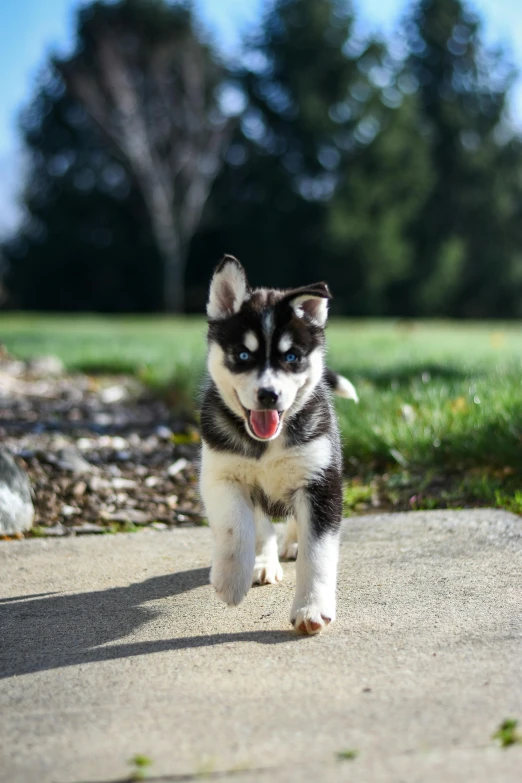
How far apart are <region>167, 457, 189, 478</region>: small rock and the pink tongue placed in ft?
8.90

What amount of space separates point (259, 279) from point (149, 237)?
4607mm

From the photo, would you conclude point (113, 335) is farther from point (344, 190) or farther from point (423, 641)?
point (344, 190)

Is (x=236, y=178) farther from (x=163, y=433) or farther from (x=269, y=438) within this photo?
(x=269, y=438)

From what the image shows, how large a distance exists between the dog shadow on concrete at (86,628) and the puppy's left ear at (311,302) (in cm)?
123

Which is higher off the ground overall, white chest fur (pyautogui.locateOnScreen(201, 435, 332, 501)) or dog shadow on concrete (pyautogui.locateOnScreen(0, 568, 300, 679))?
white chest fur (pyautogui.locateOnScreen(201, 435, 332, 501))

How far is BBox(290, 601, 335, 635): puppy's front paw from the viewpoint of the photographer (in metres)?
3.01

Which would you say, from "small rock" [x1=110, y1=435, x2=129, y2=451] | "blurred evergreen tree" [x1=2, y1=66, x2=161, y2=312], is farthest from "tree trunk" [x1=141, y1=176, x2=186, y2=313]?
"small rock" [x1=110, y1=435, x2=129, y2=451]

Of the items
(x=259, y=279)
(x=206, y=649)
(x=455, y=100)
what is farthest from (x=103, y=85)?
(x=206, y=649)

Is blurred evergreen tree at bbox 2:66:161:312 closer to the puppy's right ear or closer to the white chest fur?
the puppy's right ear

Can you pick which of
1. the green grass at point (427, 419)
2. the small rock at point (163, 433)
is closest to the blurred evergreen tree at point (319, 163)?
the green grass at point (427, 419)

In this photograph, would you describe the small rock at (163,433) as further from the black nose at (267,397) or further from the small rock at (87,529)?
the black nose at (267,397)

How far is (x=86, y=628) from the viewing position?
10.5 ft

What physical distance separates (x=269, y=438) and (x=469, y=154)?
119ft

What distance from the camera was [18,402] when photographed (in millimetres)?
8414
